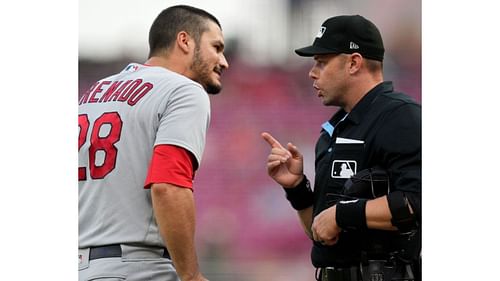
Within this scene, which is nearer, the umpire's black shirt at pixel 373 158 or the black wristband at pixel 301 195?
the umpire's black shirt at pixel 373 158

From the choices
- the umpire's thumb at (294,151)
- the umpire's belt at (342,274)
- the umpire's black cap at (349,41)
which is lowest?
the umpire's belt at (342,274)

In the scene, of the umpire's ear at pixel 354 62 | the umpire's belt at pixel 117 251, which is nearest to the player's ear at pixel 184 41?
the umpire's ear at pixel 354 62

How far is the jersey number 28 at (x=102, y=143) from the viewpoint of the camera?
1.91m

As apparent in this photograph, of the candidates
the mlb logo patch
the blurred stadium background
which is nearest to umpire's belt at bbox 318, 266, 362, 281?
the mlb logo patch

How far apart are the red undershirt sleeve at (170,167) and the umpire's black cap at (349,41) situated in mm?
507

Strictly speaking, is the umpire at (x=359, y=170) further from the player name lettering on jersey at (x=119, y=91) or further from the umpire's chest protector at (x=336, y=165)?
the player name lettering on jersey at (x=119, y=91)

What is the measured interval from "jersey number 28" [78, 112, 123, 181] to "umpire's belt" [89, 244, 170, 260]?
0.19m

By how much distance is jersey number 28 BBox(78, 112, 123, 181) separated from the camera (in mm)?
1913

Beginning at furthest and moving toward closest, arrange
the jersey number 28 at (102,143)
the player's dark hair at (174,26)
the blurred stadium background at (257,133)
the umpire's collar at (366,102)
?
the blurred stadium background at (257,133) < the player's dark hair at (174,26) < the umpire's collar at (366,102) < the jersey number 28 at (102,143)

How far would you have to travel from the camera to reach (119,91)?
6.52ft
